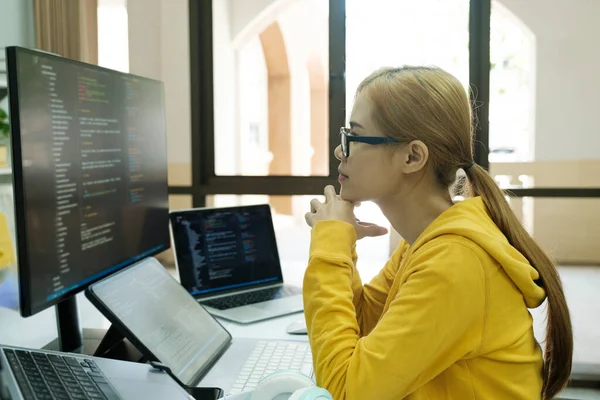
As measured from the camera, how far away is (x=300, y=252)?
4344mm

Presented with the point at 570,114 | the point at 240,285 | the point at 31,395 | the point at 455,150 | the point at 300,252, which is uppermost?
the point at 570,114

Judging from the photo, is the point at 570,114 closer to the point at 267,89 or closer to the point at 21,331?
the point at 21,331

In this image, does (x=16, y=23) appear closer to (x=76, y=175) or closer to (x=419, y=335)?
(x=76, y=175)

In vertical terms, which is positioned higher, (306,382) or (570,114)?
(570,114)

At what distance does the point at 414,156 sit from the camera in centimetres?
106

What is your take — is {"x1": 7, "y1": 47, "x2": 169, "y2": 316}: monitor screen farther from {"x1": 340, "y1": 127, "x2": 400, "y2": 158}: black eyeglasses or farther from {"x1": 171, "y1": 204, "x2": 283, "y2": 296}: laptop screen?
{"x1": 340, "y1": 127, "x2": 400, "y2": 158}: black eyeglasses

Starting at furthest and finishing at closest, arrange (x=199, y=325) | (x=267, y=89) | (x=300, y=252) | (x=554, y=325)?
(x=267, y=89), (x=300, y=252), (x=199, y=325), (x=554, y=325)

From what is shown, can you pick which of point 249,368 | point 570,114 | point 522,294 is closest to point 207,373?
point 249,368

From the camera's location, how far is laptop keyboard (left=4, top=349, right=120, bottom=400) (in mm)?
680

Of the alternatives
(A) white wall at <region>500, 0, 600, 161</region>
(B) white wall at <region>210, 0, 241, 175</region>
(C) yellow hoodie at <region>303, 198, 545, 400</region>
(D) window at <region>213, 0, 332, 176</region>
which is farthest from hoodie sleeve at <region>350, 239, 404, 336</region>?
(D) window at <region>213, 0, 332, 176</region>

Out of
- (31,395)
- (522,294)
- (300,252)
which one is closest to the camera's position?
(31,395)

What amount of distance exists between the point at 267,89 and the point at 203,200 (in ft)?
16.7

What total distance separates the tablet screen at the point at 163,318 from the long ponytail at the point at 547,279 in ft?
1.95

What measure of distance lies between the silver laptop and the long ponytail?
59 centimetres
